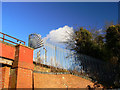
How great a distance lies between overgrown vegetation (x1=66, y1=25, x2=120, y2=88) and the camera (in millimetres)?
10719

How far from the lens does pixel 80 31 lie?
1331cm

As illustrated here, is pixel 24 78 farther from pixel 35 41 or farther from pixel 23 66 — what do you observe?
→ pixel 35 41

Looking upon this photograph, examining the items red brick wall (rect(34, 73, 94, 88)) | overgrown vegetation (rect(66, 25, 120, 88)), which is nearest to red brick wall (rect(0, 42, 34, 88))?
red brick wall (rect(34, 73, 94, 88))

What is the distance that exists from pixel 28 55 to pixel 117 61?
9.37 meters

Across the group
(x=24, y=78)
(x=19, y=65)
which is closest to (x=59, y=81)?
(x=24, y=78)

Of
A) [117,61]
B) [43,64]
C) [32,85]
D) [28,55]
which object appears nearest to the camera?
[32,85]

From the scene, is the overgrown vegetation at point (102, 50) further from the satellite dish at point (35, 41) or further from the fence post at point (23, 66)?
the fence post at point (23, 66)

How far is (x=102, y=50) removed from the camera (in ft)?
40.4

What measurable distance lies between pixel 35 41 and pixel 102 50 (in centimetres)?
778

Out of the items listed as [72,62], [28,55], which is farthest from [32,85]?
[72,62]

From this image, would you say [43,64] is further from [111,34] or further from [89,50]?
[111,34]

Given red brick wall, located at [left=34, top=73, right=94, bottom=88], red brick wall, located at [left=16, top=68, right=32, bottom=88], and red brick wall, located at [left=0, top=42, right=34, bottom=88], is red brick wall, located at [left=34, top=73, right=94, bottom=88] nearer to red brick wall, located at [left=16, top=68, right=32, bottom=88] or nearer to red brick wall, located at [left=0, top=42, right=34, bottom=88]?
red brick wall, located at [left=16, top=68, right=32, bottom=88]

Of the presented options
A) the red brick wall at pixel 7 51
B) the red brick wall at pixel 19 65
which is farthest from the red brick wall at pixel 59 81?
the red brick wall at pixel 7 51

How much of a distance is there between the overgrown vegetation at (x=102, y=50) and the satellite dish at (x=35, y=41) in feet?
12.9
